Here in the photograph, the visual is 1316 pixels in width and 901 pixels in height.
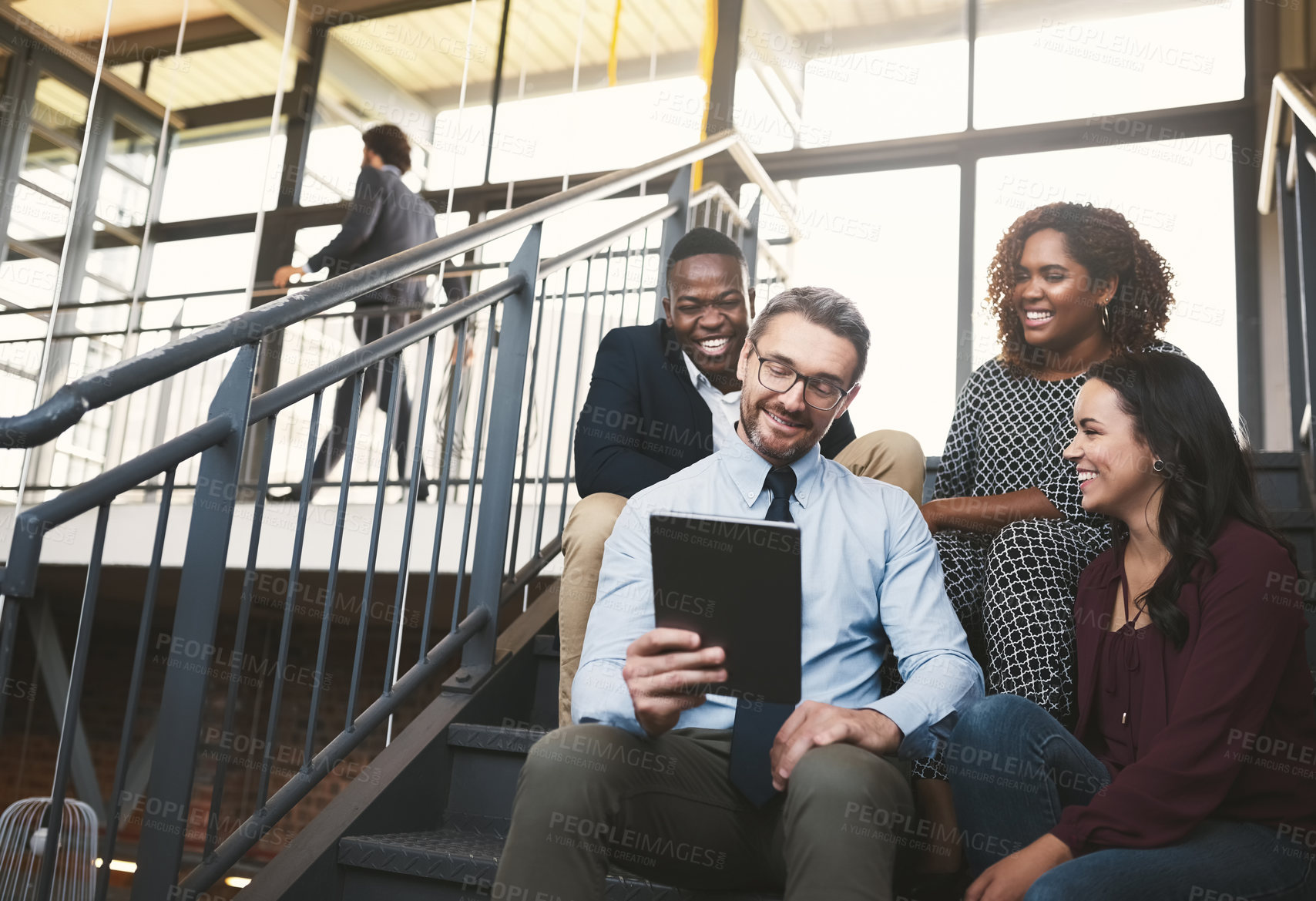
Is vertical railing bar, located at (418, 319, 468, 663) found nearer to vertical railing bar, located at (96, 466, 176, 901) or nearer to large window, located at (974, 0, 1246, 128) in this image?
vertical railing bar, located at (96, 466, 176, 901)

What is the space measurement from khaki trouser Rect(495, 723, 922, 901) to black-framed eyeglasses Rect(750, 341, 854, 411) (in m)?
0.47

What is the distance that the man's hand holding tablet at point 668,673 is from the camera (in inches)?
46.1

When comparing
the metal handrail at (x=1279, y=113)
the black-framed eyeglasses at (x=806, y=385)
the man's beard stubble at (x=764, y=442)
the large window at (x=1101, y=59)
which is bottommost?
the man's beard stubble at (x=764, y=442)

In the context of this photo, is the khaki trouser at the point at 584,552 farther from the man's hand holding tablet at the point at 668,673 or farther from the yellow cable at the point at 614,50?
the yellow cable at the point at 614,50

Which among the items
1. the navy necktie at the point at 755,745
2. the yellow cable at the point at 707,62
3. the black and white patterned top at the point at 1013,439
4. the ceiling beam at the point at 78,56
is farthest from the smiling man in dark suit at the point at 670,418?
the ceiling beam at the point at 78,56

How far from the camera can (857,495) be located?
149 centimetres

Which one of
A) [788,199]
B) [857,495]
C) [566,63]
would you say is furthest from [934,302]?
[857,495]

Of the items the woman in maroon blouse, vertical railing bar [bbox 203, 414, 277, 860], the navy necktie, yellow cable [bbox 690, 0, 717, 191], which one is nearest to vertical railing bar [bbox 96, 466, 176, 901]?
vertical railing bar [bbox 203, 414, 277, 860]

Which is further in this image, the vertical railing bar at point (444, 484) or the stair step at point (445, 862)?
the vertical railing bar at point (444, 484)

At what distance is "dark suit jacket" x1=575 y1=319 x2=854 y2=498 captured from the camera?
2125 mm

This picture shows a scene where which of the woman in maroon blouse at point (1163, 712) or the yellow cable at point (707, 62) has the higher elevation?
the yellow cable at point (707, 62)

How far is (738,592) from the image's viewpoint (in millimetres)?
1146

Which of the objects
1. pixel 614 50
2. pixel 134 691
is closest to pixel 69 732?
pixel 134 691

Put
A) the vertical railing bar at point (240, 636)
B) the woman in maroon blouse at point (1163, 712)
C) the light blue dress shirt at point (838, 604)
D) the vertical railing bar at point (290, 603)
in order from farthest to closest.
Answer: the vertical railing bar at point (290, 603), the vertical railing bar at point (240, 636), the light blue dress shirt at point (838, 604), the woman in maroon blouse at point (1163, 712)
